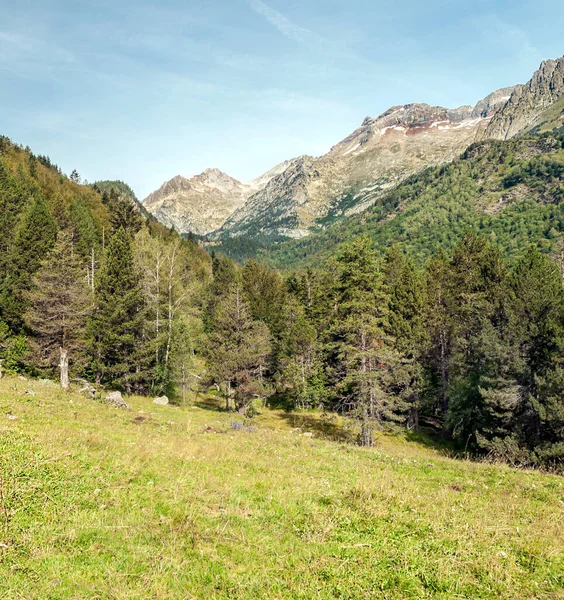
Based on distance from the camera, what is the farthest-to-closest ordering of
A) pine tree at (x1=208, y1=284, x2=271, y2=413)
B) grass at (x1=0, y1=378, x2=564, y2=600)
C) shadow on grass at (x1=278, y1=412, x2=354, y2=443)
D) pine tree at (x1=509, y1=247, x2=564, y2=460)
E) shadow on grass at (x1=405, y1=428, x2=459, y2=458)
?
pine tree at (x1=208, y1=284, x2=271, y2=413)
shadow on grass at (x1=405, y1=428, x2=459, y2=458)
shadow on grass at (x1=278, y1=412, x2=354, y2=443)
pine tree at (x1=509, y1=247, x2=564, y2=460)
grass at (x1=0, y1=378, x2=564, y2=600)

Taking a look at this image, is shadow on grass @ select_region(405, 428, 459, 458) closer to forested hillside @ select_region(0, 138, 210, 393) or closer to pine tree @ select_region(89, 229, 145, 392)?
forested hillside @ select_region(0, 138, 210, 393)

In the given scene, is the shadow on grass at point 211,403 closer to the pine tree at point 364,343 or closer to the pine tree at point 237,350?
the pine tree at point 237,350

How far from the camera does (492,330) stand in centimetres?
3581

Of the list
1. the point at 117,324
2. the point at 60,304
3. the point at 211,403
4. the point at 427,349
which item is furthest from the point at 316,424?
the point at 60,304

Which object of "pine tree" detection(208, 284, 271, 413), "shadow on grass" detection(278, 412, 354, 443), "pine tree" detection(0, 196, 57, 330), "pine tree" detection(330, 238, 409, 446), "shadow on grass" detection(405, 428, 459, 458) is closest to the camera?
"pine tree" detection(330, 238, 409, 446)

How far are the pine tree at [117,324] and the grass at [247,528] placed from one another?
2688 centimetres

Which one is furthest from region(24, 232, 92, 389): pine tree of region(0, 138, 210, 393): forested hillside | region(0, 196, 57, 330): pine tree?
region(0, 196, 57, 330): pine tree

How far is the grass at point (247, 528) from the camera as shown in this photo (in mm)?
6176

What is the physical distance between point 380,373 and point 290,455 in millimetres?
15246

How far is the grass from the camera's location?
618cm

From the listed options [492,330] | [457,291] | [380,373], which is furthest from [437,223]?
[380,373]

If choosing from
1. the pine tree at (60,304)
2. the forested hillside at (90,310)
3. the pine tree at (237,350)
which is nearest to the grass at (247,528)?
the pine tree at (60,304)

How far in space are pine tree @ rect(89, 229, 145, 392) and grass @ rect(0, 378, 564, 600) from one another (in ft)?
88.2

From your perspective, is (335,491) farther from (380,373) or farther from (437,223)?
(437,223)
